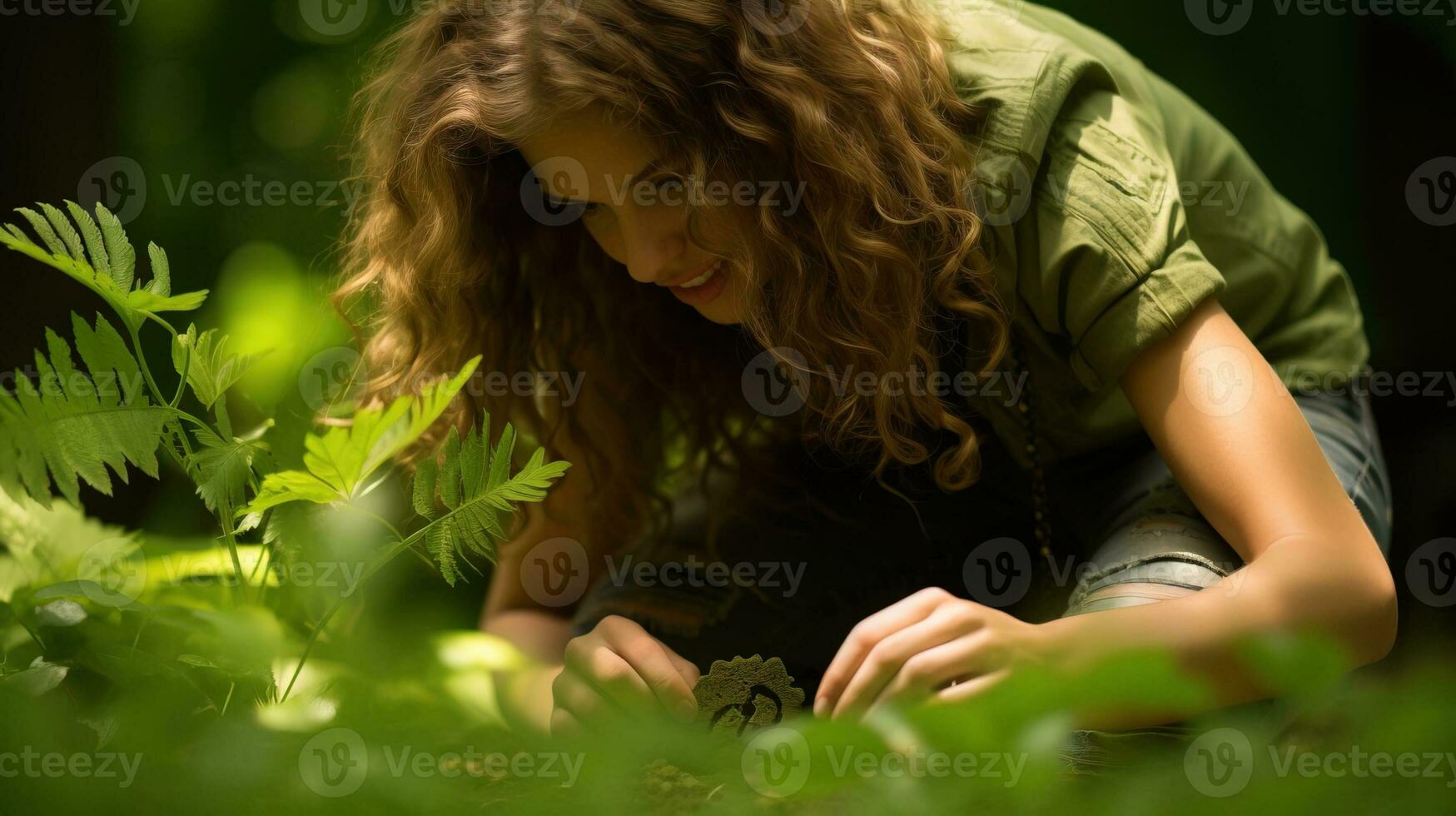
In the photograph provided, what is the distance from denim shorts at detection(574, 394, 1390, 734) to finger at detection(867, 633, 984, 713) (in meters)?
0.38

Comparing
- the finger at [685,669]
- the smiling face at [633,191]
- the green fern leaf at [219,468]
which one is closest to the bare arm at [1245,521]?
the finger at [685,669]

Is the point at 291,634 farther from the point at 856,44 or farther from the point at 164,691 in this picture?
the point at 856,44

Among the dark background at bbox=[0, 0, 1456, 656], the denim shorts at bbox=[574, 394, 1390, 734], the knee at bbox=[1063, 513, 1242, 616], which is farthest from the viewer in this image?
the dark background at bbox=[0, 0, 1456, 656]

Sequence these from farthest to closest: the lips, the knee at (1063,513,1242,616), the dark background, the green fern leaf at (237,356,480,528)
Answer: the dark background
the lips
the knee at (1063,513,1242,616)
the green fern leaf at (237,356,480,528)

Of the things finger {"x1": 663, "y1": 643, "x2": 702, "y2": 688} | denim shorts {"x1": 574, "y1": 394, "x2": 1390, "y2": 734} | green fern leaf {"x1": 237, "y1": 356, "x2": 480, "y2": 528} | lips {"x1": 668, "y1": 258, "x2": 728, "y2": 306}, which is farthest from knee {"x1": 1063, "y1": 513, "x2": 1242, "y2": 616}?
green fern leaf {"x1": 237, "y1": 356, "x2": 480, "y2": 528}

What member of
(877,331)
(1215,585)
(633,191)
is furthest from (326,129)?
(1215,585)

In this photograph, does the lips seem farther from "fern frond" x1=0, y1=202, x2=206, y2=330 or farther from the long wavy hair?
"fern frond" x1=0, y1=202, x2=206, y2=330

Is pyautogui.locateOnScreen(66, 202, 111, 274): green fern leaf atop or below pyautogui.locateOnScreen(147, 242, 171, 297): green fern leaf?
atop

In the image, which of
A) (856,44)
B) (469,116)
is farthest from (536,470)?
(856,44)

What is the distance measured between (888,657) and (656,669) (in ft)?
0.64

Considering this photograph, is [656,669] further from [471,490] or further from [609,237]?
[609,237]

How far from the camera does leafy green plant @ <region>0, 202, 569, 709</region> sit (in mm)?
679

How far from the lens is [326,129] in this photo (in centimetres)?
185

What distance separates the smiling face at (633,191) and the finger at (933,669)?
1.24 ft
